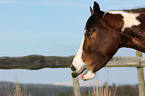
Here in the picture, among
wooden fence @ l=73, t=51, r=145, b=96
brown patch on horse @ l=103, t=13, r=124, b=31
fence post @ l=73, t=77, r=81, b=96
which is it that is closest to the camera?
brown patch on horse @ l=103, t=13, r=124, b=31

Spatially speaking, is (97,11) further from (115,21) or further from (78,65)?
(78,65)

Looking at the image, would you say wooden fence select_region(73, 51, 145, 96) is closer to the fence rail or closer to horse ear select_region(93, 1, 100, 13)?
the fence rail

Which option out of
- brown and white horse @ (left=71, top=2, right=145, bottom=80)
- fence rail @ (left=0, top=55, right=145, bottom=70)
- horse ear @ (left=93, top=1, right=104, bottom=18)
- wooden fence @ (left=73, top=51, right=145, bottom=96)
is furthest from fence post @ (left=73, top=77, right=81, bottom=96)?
horse ear @ (left=93, top=1, right=104, bottom=18)

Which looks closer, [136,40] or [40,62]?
[136,40]

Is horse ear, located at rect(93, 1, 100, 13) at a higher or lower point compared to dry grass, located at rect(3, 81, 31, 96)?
higher

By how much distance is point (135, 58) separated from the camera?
16.5 ft

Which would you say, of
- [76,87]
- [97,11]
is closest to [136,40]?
[97,11]

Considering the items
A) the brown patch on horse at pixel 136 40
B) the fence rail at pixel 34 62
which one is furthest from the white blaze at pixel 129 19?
the fence rail at pixel 34 62

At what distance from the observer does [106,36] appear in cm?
218

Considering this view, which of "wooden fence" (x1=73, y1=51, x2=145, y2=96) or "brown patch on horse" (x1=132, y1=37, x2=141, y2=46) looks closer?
"brown patch on horse" (x1=132, y1=37, x2=141, y2=46)

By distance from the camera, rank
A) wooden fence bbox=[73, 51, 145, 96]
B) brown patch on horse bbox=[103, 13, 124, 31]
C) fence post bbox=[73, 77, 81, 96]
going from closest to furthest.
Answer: brown patch on horse bbox=[103, 13, 124, 31] → fence post bbox=[73, 77, 81, 96] → wooden fence bbox=[73, 51, 145, 96]

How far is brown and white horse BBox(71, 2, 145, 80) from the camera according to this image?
7.13 feet

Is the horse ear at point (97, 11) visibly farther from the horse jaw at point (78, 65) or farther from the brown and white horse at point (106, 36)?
the horse jaw at point (78, 65)

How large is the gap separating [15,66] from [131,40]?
6.69ft
